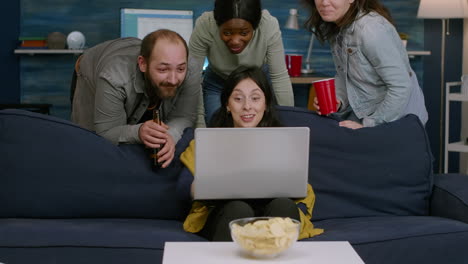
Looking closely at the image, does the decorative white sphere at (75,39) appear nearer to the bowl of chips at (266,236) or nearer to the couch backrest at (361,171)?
the couch backrest at (361,171)

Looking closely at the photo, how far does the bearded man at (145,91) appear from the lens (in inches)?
111

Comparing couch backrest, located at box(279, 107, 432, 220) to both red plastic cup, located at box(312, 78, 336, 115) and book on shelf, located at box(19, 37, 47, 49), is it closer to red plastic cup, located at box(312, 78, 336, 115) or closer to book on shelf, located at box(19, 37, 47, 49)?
red plastic cup, located at box(312, 78, 336, 115)

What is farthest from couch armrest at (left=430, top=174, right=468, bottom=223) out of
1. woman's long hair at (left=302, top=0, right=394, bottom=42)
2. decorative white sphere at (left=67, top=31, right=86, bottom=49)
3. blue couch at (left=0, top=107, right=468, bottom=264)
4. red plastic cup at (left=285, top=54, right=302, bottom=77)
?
decorative white sphere at (left=67, top=31, right=86, bottom=49)

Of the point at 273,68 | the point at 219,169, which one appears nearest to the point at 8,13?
the point at 273,68

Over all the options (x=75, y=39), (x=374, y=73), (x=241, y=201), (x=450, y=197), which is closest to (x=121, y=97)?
(x=241, y=201)

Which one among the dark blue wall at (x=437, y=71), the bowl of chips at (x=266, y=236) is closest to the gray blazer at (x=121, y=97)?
the bowl of chips at (x=266, y=236)

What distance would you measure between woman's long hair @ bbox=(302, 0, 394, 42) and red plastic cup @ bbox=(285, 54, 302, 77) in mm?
2374

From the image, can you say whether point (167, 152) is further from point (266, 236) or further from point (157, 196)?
point (266, 236)

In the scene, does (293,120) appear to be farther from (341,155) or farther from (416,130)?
(416,130)

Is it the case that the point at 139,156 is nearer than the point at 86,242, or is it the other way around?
the point at 86,242

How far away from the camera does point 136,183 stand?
9.50 feet

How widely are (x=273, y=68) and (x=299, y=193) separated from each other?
1.11 meters

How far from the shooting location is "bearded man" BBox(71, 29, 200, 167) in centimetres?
281

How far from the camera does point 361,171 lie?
303 centimetres
